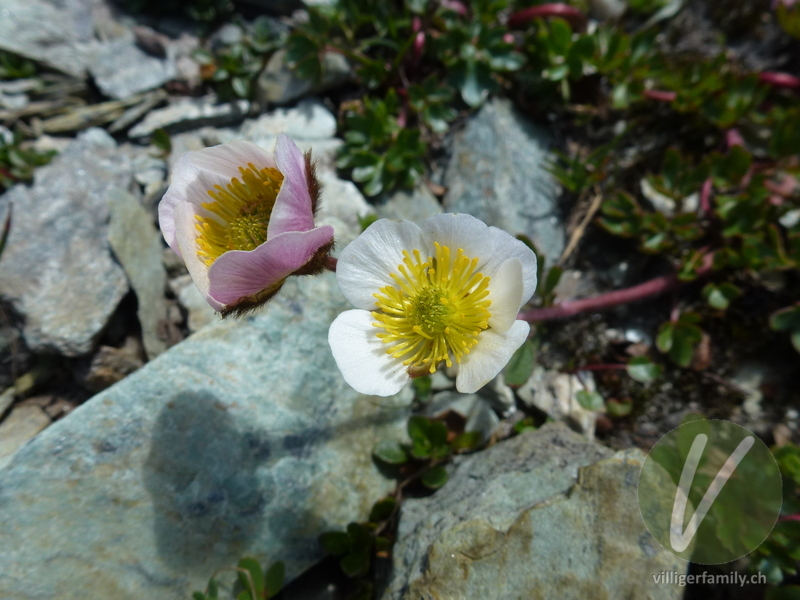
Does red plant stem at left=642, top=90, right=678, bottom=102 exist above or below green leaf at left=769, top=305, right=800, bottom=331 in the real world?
above

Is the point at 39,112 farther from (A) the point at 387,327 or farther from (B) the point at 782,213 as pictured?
(B) the point at 782,213

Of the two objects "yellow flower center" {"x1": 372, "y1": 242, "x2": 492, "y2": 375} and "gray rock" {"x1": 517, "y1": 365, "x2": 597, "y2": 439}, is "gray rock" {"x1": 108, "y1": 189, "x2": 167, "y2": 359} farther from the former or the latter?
"gray rock" {"x1": 517, "y1": 365, "x2": 597, "y2": 439}

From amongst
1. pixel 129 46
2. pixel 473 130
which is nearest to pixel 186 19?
pixel 129 46

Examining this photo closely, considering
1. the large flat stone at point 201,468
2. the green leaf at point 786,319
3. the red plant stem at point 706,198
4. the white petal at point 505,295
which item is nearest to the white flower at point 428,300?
the white petal at point 505,295

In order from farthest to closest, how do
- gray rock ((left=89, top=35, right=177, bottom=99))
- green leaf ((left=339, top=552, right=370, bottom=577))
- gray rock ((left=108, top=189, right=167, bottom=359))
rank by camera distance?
gray rock ((left=89, top=35, right=177, bottom=99)) < gray rock ((left=108, top=189, right=167, bottom=359)) < green leaf ((left=339, top=552, right=370, bottom=577))

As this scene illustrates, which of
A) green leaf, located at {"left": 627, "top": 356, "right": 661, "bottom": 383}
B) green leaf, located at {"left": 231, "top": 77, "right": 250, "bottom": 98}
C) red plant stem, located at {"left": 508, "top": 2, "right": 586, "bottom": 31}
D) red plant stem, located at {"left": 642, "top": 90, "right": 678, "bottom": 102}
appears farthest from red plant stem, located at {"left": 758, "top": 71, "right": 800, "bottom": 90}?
green leaf, located at {"left": 231, "top": 77, "right": 250, "bottom": 98}

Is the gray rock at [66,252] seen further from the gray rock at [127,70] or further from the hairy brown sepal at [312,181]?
the hairy brown sepal at [312,181]
